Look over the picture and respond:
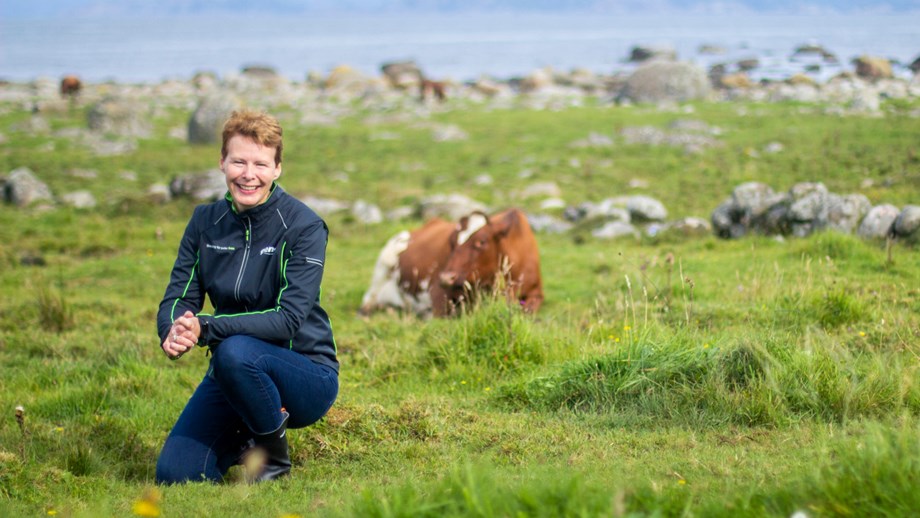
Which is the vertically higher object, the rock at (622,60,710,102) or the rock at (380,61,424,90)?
the rock at (622,60,710,102)

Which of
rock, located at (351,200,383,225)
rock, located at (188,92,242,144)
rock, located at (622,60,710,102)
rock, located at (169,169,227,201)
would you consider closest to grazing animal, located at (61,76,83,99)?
rock, located at (188,92,242,144)

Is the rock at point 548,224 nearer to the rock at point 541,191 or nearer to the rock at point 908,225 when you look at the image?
the rock at point 541,191

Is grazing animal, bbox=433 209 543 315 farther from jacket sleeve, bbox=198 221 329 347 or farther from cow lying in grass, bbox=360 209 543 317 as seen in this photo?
jacket sleeve, bbox=198 221 329 347

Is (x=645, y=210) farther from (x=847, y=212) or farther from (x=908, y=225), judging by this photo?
(x=908, y=225)

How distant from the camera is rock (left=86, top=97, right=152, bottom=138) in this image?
2759cm

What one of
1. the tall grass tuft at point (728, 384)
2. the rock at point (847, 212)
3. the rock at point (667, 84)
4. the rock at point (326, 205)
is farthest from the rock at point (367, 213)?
the rock at point (667, 84)

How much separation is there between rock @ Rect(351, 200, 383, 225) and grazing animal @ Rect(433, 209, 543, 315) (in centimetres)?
607

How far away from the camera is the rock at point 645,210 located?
14477mm

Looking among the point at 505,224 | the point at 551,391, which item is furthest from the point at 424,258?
the point at 551,391

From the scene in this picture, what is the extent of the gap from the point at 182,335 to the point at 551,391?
100.0 inches

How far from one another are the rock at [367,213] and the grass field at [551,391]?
1.93m

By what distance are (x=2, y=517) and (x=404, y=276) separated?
21.8 ft

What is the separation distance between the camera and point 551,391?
627 centimetres

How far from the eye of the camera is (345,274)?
1251cm
